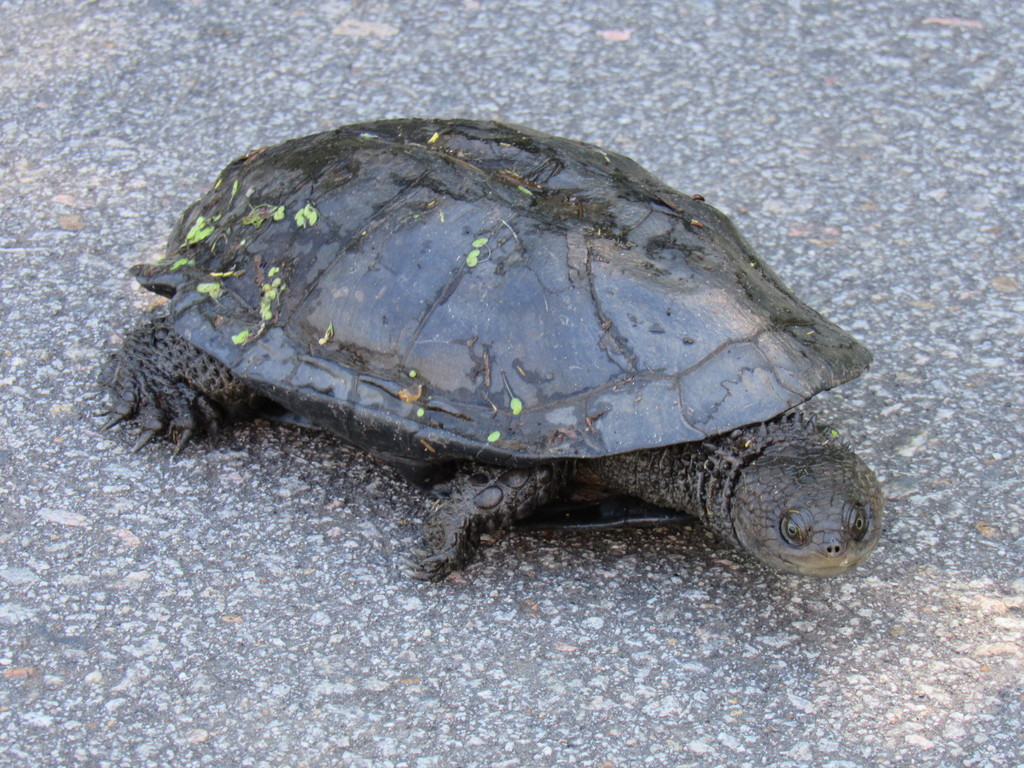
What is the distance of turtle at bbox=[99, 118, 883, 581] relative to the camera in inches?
126

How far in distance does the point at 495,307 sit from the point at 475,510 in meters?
0.60

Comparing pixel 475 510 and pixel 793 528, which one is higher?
pixel 793 528

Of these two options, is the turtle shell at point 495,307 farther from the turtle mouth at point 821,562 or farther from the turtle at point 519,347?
the turtle mouth at point 821,562

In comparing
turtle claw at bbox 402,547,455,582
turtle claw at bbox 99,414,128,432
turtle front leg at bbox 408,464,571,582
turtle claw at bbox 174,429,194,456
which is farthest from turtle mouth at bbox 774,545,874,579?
turtle claw at bbox 99,414,128,432

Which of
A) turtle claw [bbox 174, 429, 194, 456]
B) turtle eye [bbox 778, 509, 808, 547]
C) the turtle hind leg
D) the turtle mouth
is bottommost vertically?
turtle claw [bbox 174, 429, 194, 456]

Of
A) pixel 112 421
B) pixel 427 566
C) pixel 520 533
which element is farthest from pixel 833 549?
pixel 112 421

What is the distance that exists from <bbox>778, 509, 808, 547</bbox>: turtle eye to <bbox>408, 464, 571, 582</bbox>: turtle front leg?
2.32 ft

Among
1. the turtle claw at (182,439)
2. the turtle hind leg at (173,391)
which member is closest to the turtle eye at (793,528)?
the turtle hind leg at (173,391)

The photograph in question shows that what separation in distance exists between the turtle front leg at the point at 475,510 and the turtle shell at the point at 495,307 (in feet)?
0.41

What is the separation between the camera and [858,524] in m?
3.05

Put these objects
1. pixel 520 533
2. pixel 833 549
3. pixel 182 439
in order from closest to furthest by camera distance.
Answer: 1. pixel 833 549
2. pixel 520 533
3. pixel 182 439

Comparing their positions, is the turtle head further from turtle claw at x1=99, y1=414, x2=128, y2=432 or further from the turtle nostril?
turtle claw at x1=99, y1=414, x2=128, y2=432

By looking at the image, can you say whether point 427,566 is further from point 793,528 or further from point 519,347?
point 793,528

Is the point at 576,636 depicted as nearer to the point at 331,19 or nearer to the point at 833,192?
the point at 833,192
